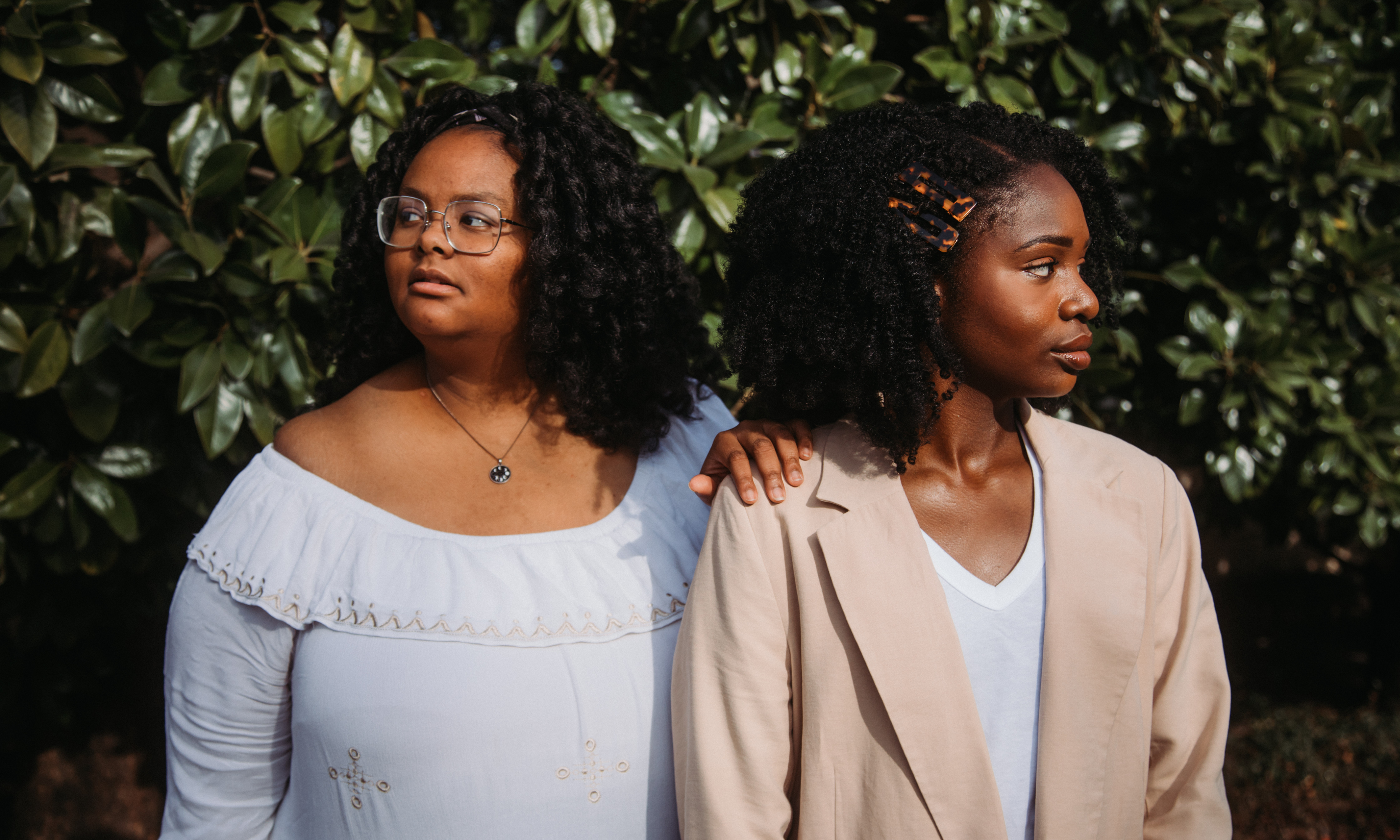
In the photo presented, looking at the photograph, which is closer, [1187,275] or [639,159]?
[639,159]

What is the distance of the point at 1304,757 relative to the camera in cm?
366

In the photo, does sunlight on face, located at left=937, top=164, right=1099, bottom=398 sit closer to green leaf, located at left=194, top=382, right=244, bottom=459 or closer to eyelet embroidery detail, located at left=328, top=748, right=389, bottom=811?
eyelet embroidery detail, located at left=328, top=748, right=389, bottom=811

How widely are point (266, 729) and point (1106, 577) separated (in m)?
1.52

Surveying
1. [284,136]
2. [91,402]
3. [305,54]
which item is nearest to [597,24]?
[305,54]

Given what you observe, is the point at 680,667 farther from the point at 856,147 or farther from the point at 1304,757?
the point at 1304,757

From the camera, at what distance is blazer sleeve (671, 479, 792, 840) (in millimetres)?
1357

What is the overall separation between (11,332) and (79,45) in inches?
25.8

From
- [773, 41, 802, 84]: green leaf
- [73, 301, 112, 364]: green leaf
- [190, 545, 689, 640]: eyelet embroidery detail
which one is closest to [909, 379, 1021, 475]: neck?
[190, 545, 689, 640]: eyelet embroidery detail

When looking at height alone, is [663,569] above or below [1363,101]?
below

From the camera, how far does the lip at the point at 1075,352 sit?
4.50ft

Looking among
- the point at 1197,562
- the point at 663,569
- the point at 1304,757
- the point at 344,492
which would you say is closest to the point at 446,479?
the point at 344,492

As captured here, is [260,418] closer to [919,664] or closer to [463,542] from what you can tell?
[463,542]

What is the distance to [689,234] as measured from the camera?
7.38 ft

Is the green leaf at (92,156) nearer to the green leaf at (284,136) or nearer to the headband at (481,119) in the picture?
the green leaf at (284,136)
